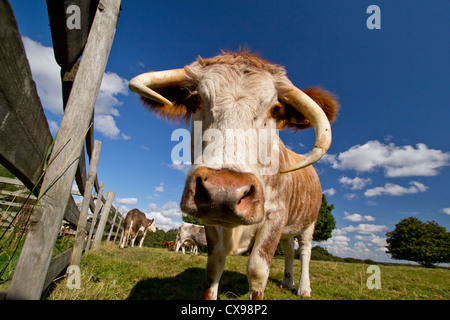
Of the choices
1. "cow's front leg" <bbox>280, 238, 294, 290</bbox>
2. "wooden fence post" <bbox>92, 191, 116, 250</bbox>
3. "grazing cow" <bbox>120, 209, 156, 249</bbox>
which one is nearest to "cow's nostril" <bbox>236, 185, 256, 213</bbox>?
"cow's front leg" <bbox>280, 238, 294, 290</bbox>

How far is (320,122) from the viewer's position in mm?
2395

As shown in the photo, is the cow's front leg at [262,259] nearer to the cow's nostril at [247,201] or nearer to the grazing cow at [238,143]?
the grazing cow at [238,143]

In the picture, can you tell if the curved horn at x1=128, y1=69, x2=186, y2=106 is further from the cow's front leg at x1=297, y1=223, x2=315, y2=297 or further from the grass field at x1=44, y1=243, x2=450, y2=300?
the cow's front leg at x1=297, y1=223, x2=315, y2=297

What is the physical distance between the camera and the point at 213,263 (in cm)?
295

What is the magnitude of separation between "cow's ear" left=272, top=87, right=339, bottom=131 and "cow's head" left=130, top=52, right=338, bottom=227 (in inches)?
0.5

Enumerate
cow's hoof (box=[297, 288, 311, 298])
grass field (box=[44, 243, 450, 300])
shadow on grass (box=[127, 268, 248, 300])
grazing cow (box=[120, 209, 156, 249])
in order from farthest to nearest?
grazing cow (box=[120, 209, 156, 249])
cow's hoof (box=[297, 288, 311, 298])
shadow on grass (box=[127, 268, 248, 300])
grass field (box=[44, 243, 450, 300])

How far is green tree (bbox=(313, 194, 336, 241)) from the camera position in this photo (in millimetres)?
26689

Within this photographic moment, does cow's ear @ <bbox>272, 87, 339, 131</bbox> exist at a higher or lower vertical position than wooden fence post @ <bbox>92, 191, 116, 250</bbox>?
higher

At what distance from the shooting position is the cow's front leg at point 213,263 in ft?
9.47

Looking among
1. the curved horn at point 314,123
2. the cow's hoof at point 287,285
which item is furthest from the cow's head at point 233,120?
the cow's hoof at point 287,285

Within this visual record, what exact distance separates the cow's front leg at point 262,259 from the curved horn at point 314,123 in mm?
958

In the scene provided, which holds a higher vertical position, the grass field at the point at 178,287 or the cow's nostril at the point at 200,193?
the cow's nostril at the point at 200,193

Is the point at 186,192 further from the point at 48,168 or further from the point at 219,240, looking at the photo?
the point at 219,240

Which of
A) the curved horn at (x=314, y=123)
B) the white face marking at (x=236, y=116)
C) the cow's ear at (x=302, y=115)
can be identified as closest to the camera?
the white face marking at (x=236, y=116)
